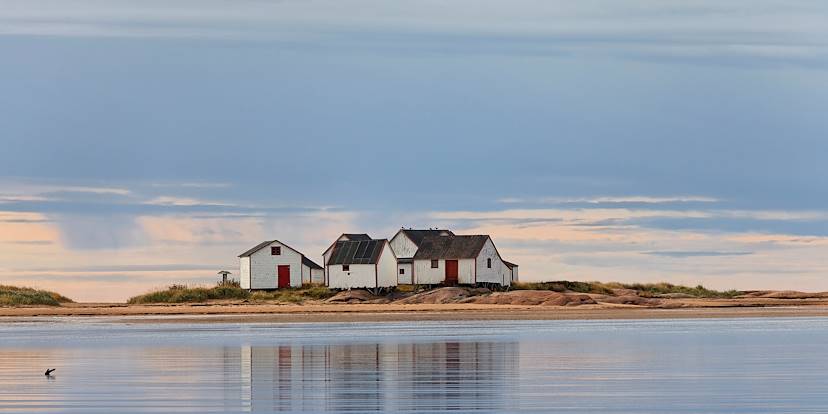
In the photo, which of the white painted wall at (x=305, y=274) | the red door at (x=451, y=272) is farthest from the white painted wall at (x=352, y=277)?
the red door at (x=451, y=272)

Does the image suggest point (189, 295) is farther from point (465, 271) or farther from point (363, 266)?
point (465, 271)

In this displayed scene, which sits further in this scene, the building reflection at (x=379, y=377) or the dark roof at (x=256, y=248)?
the dark roof at (x=256, y=248)

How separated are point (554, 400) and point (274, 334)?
1085 inches

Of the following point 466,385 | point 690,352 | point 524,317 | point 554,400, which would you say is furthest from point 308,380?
point 524,317

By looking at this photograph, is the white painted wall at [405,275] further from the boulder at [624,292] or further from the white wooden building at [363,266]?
the boulder at [624,292]

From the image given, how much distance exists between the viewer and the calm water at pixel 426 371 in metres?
22.8

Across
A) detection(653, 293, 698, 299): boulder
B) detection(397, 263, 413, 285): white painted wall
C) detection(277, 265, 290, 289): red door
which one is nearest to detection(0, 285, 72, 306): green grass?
detection(277, 265, 290, 289): red door

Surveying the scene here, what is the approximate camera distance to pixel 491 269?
92.6 m

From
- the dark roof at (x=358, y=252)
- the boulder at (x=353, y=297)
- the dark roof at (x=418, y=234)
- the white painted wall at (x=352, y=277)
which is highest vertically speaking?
the dark roof at (x=418, y=234)

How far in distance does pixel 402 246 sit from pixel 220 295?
13702 millimetres

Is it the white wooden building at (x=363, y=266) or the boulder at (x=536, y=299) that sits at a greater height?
the white wooden building at (x=363, y=266)

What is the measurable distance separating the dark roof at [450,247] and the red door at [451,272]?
427 millimetres

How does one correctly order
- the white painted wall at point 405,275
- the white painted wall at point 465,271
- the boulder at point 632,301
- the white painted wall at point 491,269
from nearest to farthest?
the boulder at point 632,301
the white painted wall at point 465,271
the white painted wall at point 491,269
the white painted wall at point 405,275

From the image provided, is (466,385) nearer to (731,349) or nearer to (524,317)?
(731,349)
